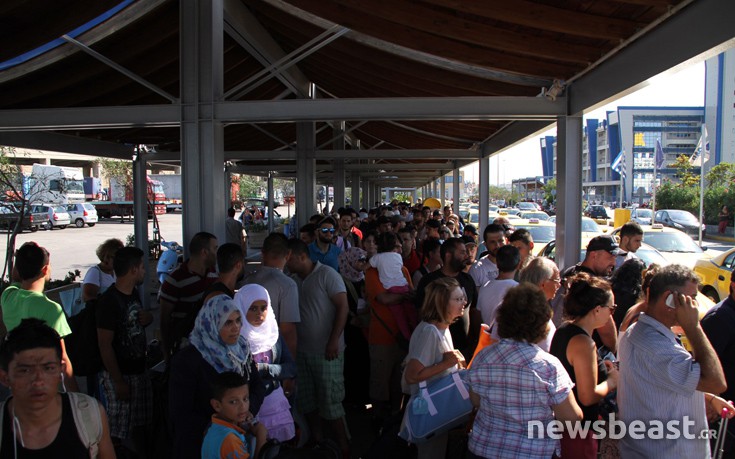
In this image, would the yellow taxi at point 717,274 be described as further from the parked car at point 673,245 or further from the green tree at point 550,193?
the green tree at point 550,193

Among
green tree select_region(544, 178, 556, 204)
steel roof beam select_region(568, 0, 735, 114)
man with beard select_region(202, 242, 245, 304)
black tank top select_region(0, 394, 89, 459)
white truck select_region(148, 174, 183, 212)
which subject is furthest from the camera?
green tree select_region(544, 178, 556, 204)

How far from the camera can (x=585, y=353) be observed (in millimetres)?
2584

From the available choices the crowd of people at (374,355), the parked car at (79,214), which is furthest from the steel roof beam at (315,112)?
the parked car at (79,214)

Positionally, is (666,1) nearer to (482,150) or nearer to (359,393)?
(359,393)

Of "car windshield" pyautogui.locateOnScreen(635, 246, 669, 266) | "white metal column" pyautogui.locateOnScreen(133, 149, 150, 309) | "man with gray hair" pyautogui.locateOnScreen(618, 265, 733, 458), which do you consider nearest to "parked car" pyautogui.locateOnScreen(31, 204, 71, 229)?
"white metal column" pyautogui.locateOnScreen(133, 149, 150, 309)

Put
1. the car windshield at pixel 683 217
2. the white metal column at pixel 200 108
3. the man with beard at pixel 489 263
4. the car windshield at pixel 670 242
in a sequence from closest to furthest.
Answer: the man with beard at pixel 489 263 → the white metal column at pixel 200 108 → the car windshield at pixel 670 242 → the car windshield at pixel 683 217

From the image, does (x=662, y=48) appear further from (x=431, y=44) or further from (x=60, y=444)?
(x=60, y=444)

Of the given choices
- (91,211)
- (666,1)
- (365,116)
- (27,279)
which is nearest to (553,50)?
(666,1)

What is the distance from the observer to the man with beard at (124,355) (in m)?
3.34

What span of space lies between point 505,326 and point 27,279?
122 inches

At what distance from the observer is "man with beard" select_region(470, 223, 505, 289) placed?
521 centimetres

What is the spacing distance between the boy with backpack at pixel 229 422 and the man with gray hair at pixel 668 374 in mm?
1809

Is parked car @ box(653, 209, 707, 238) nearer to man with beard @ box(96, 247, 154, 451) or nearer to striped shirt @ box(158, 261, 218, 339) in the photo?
striped shirt @ box(158, 261, 218, 339)

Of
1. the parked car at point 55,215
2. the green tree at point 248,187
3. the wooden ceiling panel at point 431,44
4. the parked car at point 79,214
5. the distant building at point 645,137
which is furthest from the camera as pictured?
the distant building at point 645,137
